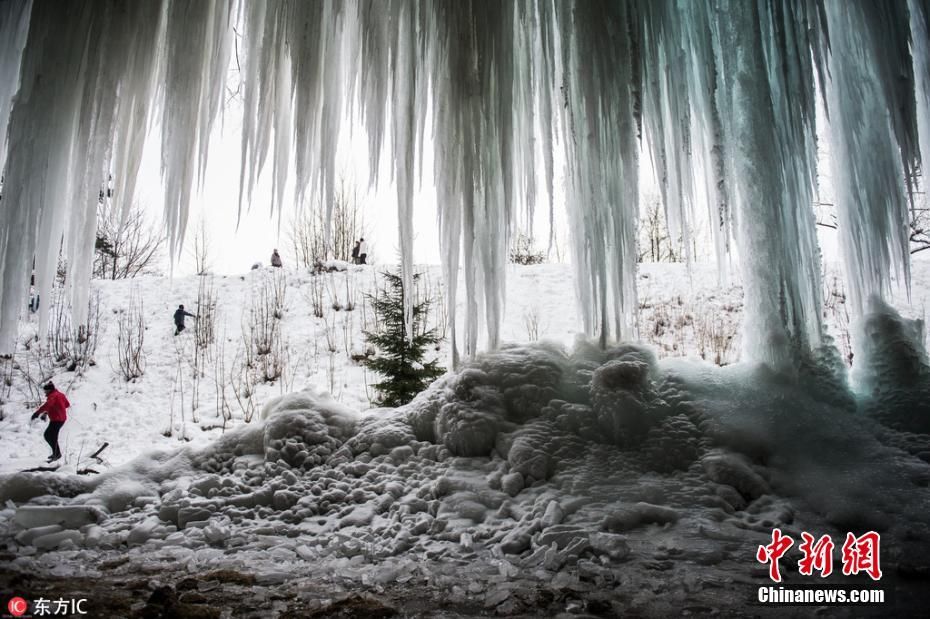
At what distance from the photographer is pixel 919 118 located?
2504 mm

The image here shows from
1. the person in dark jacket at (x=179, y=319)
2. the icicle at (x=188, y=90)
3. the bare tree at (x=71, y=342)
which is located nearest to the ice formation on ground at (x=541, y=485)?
the icicle at (x=188, y=90)

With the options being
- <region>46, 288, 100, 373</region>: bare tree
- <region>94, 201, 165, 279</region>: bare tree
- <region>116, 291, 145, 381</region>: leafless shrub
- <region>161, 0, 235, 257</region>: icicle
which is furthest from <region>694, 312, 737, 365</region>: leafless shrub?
<region>94, 201, 165, 279</region>: bare tree

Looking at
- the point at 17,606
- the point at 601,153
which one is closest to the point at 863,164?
the point at 601,153

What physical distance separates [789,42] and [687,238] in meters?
1.08

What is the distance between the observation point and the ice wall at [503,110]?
2.28 metres

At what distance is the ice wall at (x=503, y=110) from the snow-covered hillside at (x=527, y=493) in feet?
1.31

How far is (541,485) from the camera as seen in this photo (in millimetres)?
1950

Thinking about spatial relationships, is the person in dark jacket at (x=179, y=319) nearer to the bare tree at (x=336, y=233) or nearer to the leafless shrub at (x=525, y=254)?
the bare tree at (x=336, y=233)

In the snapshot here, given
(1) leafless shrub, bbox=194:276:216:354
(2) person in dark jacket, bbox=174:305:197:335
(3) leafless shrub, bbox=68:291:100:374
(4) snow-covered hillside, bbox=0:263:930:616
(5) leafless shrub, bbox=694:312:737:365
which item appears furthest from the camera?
(2) person in dark jacket, bbox=174:305:197:335

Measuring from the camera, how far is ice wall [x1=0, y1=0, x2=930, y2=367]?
228 cm

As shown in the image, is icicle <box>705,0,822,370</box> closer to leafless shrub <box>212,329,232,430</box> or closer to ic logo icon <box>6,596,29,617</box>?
ic logo icon <box>6,596,29,617</box>

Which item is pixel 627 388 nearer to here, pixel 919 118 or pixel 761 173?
pixel 761 173

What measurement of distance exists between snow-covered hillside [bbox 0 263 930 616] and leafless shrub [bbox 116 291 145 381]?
6.01 m

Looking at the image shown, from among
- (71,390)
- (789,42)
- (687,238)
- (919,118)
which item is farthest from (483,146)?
(71,390)
